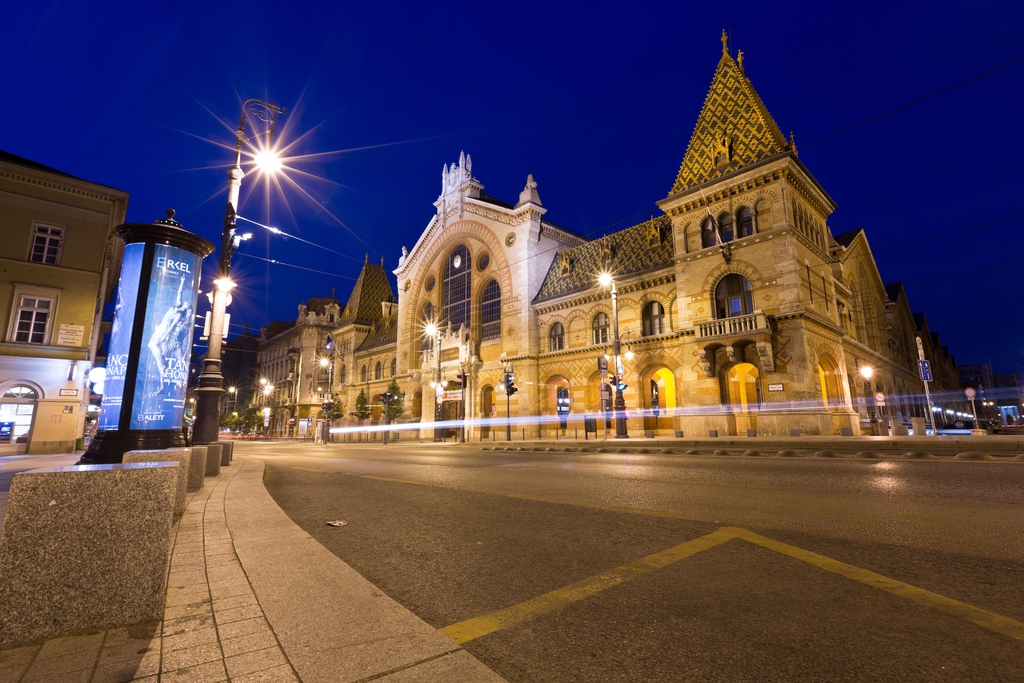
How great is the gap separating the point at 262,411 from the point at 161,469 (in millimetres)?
69458

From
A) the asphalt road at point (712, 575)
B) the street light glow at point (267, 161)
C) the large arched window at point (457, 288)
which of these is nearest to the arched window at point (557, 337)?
the large arched window at point (457, 288)

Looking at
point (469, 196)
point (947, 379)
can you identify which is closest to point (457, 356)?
point (469, 196)

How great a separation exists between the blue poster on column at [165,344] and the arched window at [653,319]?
73.3ft

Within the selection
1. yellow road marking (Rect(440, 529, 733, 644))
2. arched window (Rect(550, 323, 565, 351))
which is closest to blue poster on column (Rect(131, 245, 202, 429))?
yellow road marking (Rect(440, 529, 733, 644))

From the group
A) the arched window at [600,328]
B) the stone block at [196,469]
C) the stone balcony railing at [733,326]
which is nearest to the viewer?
the stone block at [196,469]

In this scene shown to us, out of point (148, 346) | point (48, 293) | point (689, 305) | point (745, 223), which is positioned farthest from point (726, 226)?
point (48, 293)

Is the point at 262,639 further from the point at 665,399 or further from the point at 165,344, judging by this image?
the point at 665,399

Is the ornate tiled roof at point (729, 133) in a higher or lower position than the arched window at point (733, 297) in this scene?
higher

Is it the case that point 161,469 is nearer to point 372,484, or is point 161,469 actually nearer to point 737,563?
point 737,563

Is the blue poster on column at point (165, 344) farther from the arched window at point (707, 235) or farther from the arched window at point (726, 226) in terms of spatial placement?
the arched window at point (726, 226)

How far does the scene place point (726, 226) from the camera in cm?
2320

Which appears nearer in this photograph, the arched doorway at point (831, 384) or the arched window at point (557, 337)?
the arched doorway at point (831, 384)

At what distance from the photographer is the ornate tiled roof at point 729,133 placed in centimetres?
Answer: 2280

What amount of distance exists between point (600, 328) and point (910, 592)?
2625cm
